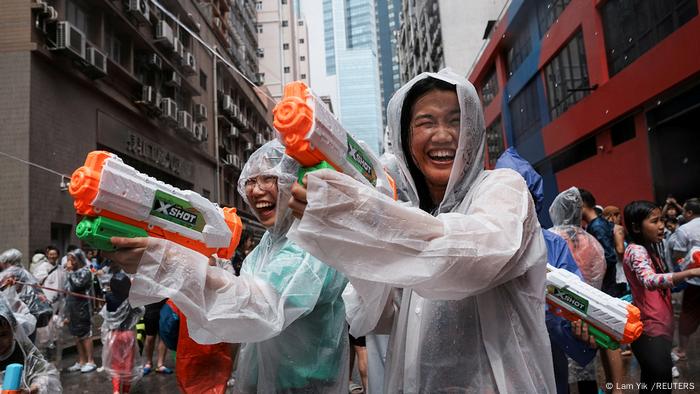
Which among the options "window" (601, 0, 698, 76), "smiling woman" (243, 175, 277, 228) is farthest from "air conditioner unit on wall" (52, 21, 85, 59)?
"window" (601, 0, 698, 76)

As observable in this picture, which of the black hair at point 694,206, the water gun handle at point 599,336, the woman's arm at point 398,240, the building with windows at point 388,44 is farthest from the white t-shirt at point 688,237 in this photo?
the building with windows at point 388,44

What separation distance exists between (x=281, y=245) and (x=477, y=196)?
105 cm

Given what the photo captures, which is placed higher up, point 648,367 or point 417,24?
point 417,24

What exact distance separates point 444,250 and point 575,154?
560 inches

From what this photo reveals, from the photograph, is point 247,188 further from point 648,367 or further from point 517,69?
point 517,69

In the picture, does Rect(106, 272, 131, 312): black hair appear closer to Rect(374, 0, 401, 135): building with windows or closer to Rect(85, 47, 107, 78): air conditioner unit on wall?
Rect(85, 47, 107, 78): air conditioner unit on wall

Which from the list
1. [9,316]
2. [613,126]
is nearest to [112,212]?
[9,316]

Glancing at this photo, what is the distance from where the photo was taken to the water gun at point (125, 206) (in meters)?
1.32

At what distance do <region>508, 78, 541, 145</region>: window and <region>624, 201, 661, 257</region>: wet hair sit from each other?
43.7 feet

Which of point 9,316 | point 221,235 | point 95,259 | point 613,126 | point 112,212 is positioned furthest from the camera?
point 613,126

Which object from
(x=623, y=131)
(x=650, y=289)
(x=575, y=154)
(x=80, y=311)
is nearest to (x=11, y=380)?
(x=650, y=289)

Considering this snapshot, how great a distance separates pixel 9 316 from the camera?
9.25ft

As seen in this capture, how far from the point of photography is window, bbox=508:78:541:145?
1645cm

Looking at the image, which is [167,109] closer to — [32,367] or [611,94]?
[611,94]
